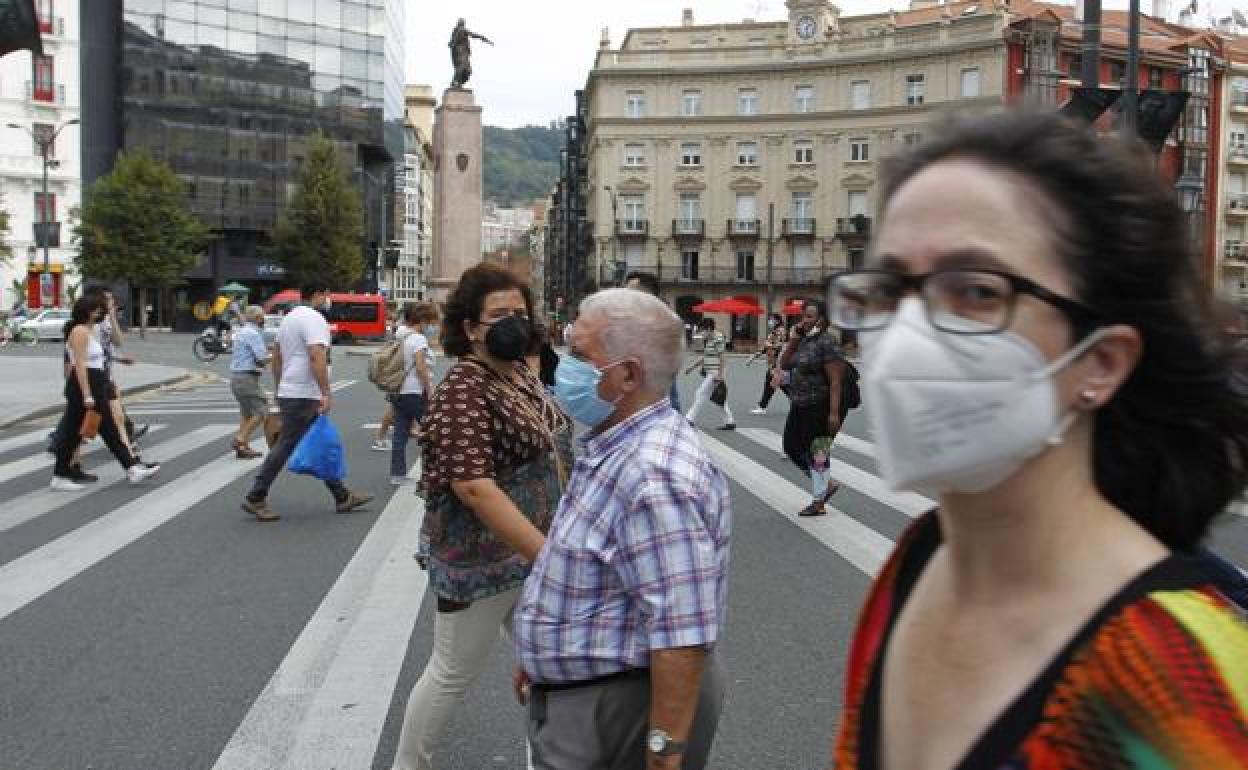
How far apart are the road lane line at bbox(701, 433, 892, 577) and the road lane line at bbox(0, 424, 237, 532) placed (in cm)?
594

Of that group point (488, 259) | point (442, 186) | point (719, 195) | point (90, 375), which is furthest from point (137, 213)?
point (488, 259)

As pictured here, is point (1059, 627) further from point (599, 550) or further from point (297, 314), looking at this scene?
point (297, 314)

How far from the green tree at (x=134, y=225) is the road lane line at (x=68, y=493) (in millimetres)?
42677

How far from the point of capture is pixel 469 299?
3.95m

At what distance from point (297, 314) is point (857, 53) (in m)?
64.6

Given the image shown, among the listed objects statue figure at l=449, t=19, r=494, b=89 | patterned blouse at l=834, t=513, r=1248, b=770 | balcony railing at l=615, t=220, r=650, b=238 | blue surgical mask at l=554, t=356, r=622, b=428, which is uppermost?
statue figure at l=449, t=19, r=494, b=89

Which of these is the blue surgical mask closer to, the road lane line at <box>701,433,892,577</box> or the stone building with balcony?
the road lane line at <box>701,433,892,577</box>

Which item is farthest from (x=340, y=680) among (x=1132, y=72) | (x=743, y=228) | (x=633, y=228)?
(x=633, y=228)

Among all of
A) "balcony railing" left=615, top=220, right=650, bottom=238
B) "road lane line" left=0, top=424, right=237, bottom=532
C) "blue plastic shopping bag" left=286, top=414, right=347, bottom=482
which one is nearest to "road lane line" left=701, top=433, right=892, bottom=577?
"blue plastic shopping bag" left=286, top=414, right=347, bottom=482

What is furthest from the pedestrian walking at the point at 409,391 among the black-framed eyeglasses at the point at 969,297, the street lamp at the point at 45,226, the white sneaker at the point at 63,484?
the street lamp at the point at 45,226

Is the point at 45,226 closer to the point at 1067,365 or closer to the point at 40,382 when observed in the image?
the point at 40,382

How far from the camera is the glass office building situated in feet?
201

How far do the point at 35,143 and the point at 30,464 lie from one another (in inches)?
2258

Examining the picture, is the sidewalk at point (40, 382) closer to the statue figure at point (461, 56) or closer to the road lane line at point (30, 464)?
the road lane line at point (30, 464)
